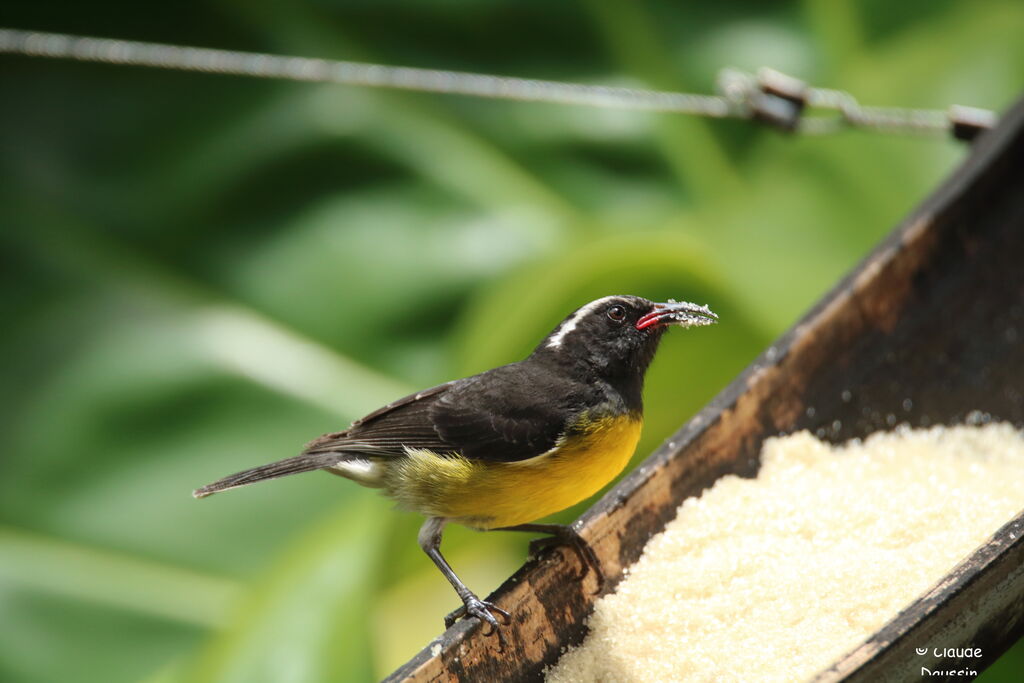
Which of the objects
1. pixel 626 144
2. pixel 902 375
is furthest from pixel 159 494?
pixel 902 375

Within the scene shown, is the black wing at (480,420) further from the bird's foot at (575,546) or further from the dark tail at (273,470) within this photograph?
the bird's foot at (575,546)

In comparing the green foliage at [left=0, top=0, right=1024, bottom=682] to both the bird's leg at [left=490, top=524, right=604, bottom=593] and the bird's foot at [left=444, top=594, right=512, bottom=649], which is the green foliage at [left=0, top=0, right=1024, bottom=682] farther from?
the bird's foot at [left=444, top=594, right=512, bottom=649]

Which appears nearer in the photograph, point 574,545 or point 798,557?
point 574,545

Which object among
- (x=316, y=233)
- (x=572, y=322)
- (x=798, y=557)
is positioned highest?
(x=316, y=233)

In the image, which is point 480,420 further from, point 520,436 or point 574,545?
point 574,545

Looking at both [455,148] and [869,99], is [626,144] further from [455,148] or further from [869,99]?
[869,99]

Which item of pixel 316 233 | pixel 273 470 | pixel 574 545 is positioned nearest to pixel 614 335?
pixel 574 545
